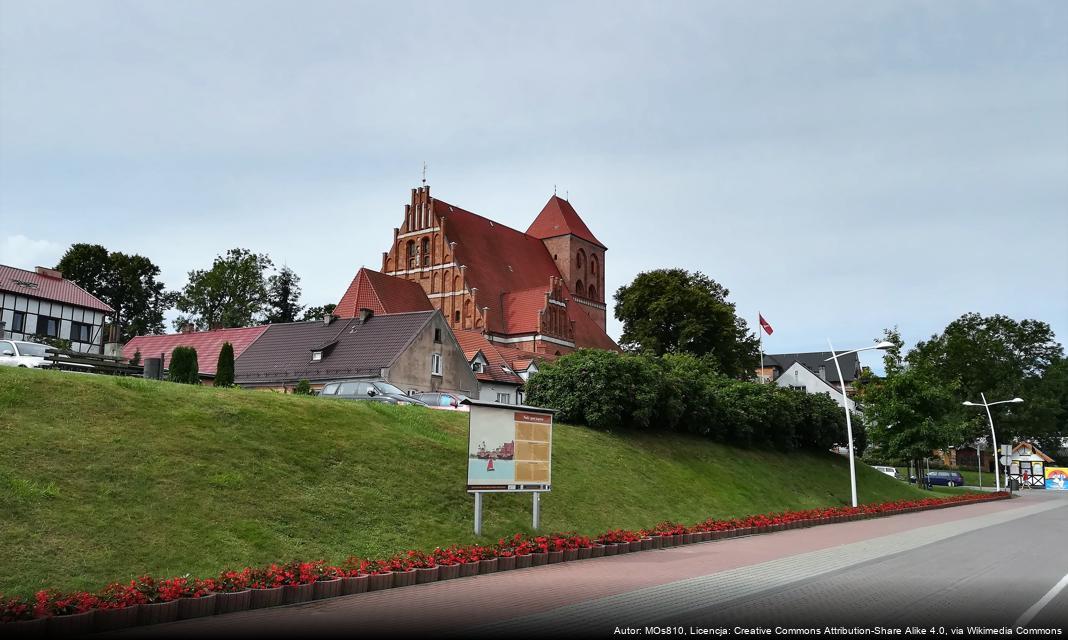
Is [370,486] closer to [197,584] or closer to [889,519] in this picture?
[197,584]

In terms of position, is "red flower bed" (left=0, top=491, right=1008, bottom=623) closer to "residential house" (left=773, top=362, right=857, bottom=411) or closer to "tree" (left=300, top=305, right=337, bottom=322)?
"tree" (left=300, top=305, right=337, bottom=322)

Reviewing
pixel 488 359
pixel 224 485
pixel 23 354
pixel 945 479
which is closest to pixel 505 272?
pixel 488 359

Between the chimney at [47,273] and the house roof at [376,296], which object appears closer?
the chimney at [47,273]

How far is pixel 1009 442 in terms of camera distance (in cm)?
7956

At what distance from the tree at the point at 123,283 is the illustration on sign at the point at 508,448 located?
64.3 m

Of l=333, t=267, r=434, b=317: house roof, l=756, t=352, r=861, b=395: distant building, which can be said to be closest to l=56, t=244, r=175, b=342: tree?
l=333, t=267, r=434, b=317: house roof

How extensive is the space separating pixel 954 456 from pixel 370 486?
4113 inches

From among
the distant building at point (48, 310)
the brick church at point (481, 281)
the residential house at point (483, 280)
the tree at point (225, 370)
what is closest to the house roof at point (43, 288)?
the distant building at point (48, 310)

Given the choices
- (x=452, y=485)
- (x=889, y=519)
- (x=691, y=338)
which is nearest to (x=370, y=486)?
(x=452, y=485)

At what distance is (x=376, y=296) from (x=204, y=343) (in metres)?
15.8

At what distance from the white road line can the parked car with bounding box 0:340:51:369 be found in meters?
23.8

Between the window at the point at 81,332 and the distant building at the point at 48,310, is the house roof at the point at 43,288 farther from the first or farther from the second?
the window at the point at 81,332

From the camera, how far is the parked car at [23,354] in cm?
2361

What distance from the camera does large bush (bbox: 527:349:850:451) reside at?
28.1 metres
